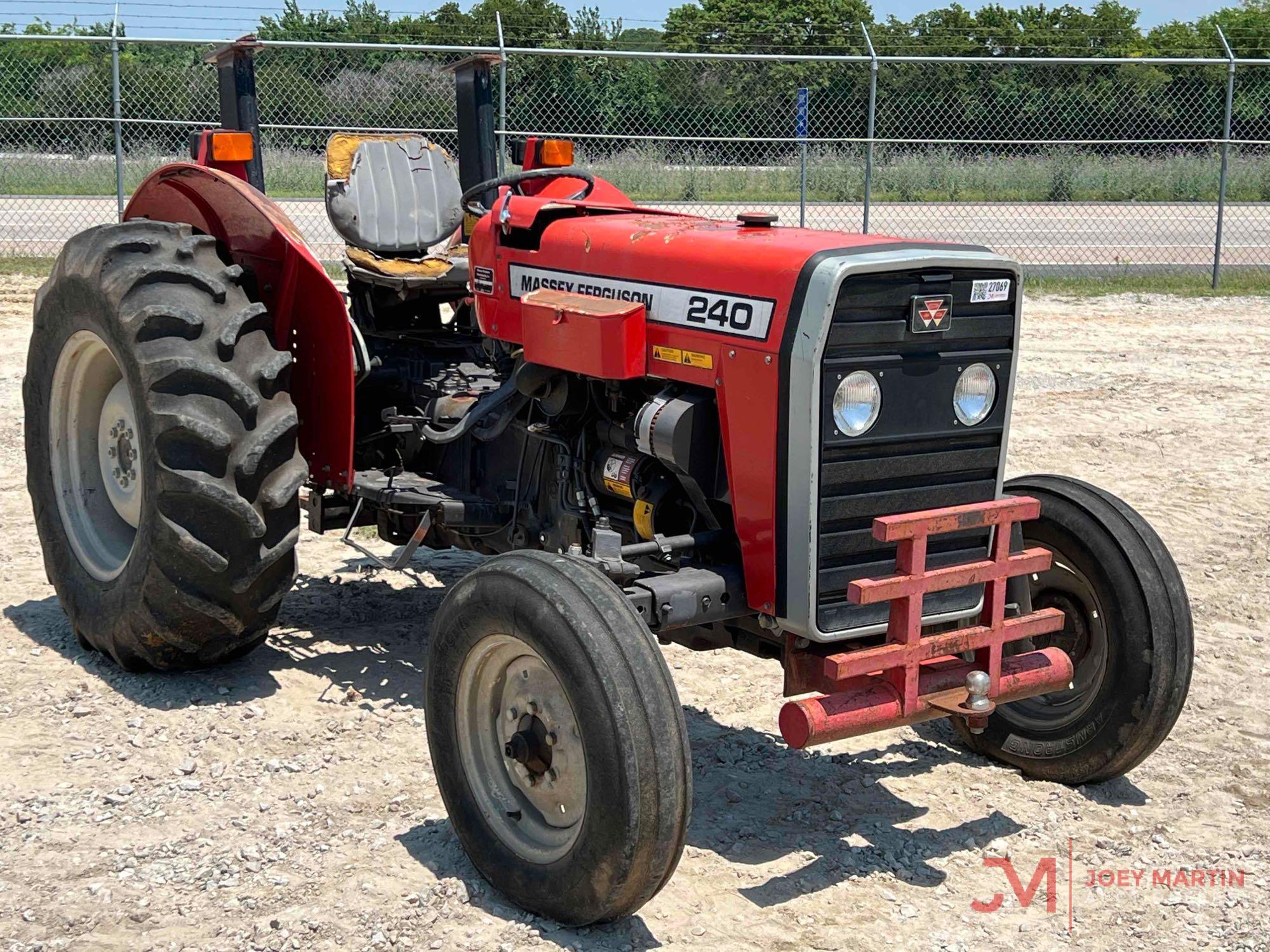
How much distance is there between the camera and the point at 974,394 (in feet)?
12.8

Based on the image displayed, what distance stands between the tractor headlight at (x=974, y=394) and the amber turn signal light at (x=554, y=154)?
2.23 metres

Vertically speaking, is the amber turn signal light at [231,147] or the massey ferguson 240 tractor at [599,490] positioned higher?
the amber turn signal light at [231,147]

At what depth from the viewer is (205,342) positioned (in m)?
4.62

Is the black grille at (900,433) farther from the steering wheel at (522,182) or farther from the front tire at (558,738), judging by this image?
the steering wheel at (522,182)

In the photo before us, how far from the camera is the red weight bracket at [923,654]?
3.59 meters

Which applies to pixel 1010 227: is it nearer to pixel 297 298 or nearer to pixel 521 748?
pixel 297 298

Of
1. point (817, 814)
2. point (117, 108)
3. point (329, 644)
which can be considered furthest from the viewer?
point (117, 108)

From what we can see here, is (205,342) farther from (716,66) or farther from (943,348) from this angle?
(716,66)

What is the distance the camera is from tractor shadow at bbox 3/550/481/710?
4.93 m

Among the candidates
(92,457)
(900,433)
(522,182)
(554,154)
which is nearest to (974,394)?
(900,433)

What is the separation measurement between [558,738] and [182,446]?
5.54 ft

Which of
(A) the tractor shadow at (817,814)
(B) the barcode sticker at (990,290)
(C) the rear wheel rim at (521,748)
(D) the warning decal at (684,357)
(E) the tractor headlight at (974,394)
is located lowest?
(A) the tractor shadow at (817,814)

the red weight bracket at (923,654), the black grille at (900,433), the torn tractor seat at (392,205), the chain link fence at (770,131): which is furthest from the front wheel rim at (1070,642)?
the chain link fence at (770,131)

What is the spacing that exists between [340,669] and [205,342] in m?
1.29
